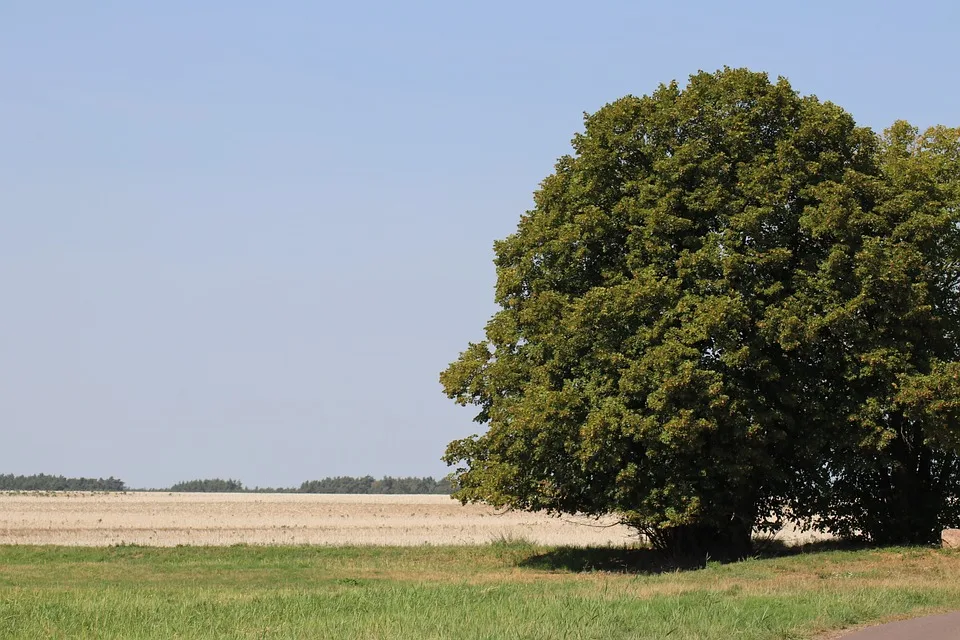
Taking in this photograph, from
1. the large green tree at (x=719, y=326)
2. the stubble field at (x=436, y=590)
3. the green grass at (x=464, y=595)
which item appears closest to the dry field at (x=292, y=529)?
the stubble field at (x=436, y=590)

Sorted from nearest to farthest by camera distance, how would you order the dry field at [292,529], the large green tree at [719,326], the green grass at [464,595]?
the green grass at [464,595] < the large green tree at [719,326] < the dry field at [292,529]

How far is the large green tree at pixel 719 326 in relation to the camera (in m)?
33.9

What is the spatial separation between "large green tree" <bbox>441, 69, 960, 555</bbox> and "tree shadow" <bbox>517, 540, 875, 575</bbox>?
39.2 inches

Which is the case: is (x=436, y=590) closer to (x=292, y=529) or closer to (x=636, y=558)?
(x=636, y=558)

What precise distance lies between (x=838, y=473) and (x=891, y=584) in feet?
38.5

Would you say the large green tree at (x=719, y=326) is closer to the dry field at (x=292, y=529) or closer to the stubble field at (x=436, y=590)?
the stubble field at (x=436, y=590)

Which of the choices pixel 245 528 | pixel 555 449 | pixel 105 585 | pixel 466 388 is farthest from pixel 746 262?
pixel 245 528

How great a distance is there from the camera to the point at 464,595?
2498 cm

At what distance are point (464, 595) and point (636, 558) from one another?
55.0 ft

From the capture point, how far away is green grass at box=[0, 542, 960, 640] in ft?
63.4

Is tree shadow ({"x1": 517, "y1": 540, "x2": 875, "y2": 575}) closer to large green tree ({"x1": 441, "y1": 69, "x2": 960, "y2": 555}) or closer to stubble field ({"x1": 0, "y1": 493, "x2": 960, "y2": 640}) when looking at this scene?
stubble field ({"x1": 0, "y1": 493, "x2": 960, "y2": 640})

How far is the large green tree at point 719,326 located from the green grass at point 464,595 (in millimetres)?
3243

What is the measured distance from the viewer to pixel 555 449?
35.5 metres

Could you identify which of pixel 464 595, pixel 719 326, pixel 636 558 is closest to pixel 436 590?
pixel 464 595
